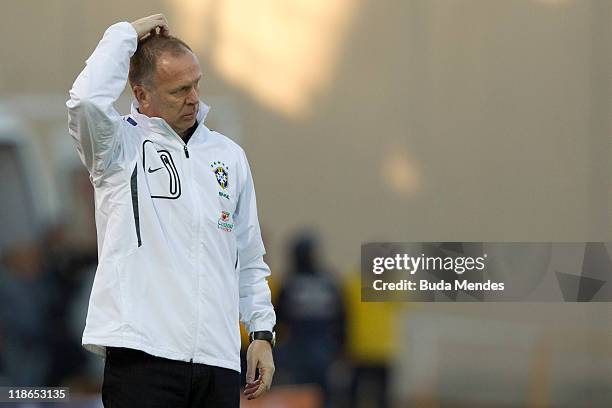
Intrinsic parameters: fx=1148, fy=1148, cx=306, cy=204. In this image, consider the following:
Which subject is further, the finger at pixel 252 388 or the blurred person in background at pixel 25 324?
the blurred person in background at pixel 25 324

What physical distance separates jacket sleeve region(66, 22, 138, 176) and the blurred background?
2.44 metres

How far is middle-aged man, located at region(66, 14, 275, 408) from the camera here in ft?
8.28

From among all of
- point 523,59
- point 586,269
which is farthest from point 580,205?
point 523,59

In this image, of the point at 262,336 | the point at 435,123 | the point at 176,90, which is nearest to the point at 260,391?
the point at 262,336

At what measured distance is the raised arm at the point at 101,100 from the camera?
2.49m

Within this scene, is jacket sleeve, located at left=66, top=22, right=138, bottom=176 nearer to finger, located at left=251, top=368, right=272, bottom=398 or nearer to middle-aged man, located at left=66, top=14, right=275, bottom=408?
middle-aged man, located at left=66, top=14, right=275, bottom=408

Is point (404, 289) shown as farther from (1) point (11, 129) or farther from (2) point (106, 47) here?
(2) point (106, 47)

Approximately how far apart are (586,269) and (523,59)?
966 millimetres

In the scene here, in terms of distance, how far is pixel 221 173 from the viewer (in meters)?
2.71

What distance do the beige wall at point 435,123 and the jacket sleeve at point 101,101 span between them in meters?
2.44

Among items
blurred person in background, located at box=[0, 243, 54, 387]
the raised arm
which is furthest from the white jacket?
blurred person in background, located at box=[0, 243, 54, 387]

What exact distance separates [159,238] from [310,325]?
274cm

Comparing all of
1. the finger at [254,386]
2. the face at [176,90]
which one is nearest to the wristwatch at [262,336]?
the finger at [254,386]

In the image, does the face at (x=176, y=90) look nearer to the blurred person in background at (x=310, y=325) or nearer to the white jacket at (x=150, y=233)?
the white jacket at (x=150, y=233)
